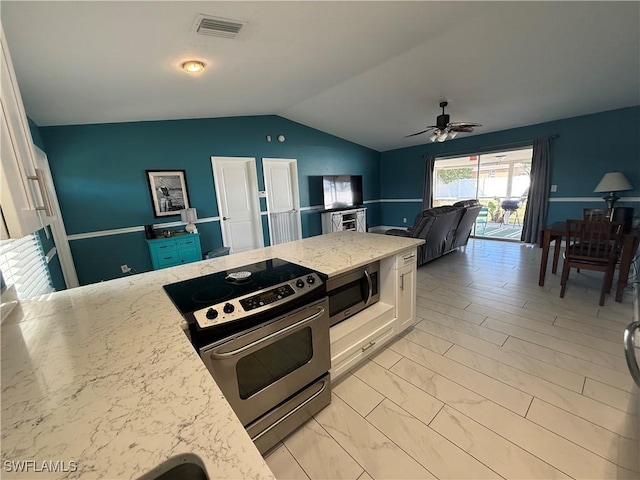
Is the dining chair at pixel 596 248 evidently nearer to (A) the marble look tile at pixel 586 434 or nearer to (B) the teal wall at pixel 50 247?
(A) the marble look tile at pixel 586 434

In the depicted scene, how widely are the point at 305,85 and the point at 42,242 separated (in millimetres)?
3516

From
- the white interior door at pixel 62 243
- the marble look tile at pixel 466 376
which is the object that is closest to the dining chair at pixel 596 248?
the marble look tile at pixel 466 376

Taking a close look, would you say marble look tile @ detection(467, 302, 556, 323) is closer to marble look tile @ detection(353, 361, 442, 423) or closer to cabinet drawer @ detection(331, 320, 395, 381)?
cabinet drawer @ detection(331, 320, 395, 381)

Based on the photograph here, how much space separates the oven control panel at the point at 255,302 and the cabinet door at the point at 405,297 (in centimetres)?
89

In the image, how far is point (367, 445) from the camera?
1405mm

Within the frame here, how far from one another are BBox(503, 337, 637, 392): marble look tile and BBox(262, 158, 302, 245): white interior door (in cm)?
426

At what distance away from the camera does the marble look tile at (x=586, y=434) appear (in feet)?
4.19

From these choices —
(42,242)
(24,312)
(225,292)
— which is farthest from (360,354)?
(42,242)

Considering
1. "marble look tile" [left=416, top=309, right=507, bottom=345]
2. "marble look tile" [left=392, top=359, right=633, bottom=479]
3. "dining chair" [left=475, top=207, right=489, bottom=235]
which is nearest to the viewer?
"marble look tile" [left=392, top=359, right=633, bottom=479]

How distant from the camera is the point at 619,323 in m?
2.34

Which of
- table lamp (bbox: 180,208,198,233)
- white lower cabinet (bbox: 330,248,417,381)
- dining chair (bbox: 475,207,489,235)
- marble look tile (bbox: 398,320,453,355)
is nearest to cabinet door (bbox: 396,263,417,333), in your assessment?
white lower cabinet (bbox: 330,248,417,381)

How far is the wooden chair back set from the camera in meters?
2.59

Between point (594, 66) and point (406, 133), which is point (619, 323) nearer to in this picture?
point (594, 66)

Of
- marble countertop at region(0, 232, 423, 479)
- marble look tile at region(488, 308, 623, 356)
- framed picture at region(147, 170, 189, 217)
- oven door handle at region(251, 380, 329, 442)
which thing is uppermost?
framed picture at region(147, 170, 189, 217)
